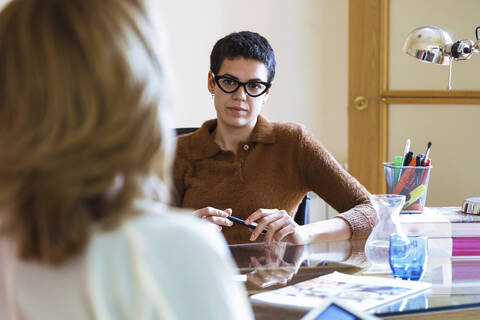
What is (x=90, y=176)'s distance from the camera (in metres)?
0.54

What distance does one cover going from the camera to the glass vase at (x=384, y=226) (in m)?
1.38

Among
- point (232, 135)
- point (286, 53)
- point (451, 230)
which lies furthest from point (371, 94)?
point (451, 230)

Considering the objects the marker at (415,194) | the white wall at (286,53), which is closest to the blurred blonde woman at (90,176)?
the marker at (415,194)

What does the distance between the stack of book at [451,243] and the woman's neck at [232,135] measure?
21.1 inches

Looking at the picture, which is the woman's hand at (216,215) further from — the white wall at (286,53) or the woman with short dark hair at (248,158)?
the white wall at (286,53)

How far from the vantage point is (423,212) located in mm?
1862

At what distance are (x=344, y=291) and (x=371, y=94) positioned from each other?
71.1 inches

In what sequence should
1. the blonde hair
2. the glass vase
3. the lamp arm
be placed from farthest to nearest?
the lamp arm
the glass vase
the blonde hair

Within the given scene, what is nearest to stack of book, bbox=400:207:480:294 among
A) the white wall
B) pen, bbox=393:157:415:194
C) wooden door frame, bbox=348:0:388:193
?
pen, bbox=393:157:415:194

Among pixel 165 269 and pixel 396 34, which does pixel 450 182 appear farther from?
pixel 165 269

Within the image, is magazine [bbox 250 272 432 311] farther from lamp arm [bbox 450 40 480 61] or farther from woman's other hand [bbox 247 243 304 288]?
lamp arm [bbox 450 40 480 61]

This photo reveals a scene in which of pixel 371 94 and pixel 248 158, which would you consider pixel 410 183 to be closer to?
pixel 248 158

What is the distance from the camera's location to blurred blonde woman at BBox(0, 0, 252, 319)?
1.75 ft

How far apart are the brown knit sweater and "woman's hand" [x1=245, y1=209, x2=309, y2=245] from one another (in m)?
0.26
